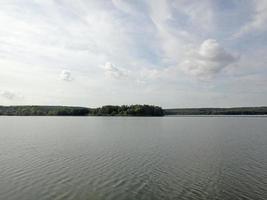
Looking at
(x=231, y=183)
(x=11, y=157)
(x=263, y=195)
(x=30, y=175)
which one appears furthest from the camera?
(x=11, y=157)

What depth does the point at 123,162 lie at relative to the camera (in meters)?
23.3

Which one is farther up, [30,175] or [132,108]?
[132,108]

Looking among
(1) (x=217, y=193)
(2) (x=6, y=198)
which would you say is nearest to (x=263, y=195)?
(1) (x=217, y=193)

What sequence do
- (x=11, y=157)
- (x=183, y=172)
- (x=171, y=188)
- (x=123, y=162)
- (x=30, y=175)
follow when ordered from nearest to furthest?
(x=171, y=188) < (x=30, y=175) < (x=183, y=172) < (x=123, y=162) < (x=11, y=157)

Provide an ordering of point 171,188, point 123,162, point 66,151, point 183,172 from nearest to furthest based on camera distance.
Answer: point 171,188 < point 183,172 < point 123,162 < point 66,151

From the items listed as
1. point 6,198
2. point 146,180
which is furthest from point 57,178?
point 146,180

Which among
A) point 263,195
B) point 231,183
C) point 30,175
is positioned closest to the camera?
point 263,195

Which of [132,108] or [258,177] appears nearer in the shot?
[258,177]

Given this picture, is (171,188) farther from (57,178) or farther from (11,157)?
(11,157)

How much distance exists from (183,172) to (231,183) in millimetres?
3685

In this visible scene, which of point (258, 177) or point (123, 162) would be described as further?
point (123, 162)

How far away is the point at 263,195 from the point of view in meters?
14.8

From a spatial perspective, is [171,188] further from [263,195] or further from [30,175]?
[30,175]

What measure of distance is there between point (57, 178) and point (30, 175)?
82.2 inches
